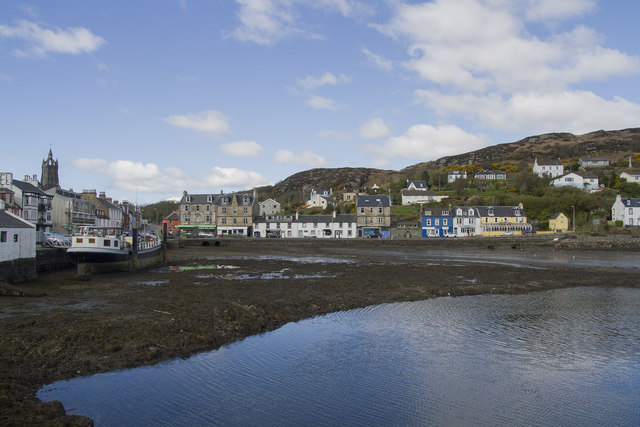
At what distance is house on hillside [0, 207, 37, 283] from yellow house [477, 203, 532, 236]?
74.2 m

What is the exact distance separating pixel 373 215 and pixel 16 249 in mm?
70075

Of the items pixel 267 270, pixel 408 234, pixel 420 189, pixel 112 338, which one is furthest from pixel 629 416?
pixel 420 189

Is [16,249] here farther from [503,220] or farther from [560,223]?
[560,223]

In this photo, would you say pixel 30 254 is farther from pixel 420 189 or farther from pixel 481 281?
pixel 420 189

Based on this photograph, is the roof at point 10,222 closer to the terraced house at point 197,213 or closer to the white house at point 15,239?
the white house at point 15,239

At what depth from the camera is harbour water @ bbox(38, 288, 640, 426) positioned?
34.0 feet

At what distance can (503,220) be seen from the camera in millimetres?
87250

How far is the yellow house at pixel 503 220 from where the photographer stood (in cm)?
8612

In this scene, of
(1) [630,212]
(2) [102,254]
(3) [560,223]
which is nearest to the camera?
(2) [102,254]

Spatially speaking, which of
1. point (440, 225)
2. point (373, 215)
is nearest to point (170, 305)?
point (373, 215)

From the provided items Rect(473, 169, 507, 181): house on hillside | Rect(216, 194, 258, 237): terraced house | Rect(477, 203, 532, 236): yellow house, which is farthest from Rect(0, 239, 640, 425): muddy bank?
Rect(473, 169, 507, 181): house on hillside

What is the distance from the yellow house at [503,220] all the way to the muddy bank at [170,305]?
4728 centimetres

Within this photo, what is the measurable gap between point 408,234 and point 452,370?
7726cm

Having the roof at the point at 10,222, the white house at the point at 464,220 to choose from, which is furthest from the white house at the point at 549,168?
the roof at the point at 10,222
